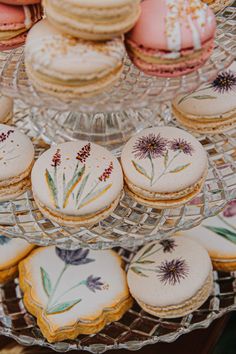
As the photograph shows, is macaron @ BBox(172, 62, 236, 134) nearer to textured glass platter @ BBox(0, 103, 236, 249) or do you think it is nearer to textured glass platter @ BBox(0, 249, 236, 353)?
textured glass platter @ BBox(0, 103, 236, 249)

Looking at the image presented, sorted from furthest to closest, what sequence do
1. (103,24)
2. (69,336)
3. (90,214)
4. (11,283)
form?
(11,283) < (69,336) < (90,214) < (103,24)

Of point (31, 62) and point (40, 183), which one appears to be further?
point (40, 183)

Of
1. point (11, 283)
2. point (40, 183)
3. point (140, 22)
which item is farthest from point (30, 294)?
point (140, 22)

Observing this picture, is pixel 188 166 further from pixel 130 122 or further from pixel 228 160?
Answer: pixel 130 122

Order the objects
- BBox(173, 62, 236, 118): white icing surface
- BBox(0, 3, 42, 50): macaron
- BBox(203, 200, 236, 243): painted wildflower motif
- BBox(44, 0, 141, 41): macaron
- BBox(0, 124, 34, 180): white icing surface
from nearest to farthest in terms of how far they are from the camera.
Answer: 1. BBox(44, 0, 141, 41): macaron
2. BBox(0, 3, 42, 50): macaron
3. BBox(0, 124, 34, 180): white icing surface
4. BBox(173, 62, 236, 118): white icing surface
5. BBox(203, 200, 236, 243): painted wildflower motif

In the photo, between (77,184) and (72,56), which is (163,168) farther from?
(72,56)

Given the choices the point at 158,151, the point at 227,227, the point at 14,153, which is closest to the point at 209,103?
the point at 158,151

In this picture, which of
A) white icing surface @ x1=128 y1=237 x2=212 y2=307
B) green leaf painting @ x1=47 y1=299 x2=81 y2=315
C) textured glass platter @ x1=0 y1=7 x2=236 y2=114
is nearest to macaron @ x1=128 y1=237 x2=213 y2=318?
white icing surface @ x1=128 y1=237 x2=212 y2=307
